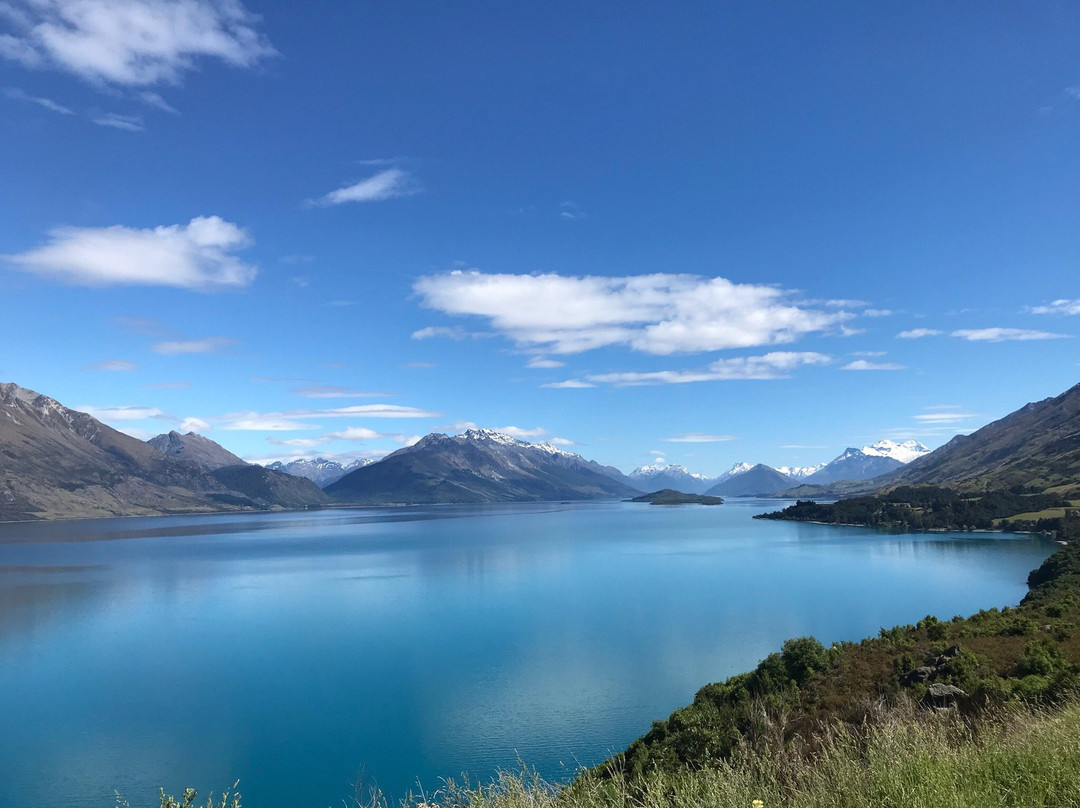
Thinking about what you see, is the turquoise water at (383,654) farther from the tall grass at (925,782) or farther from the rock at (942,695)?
the tall grass at (925,782)

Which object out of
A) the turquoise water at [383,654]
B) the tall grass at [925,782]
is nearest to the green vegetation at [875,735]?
the tall grass at [925,782]

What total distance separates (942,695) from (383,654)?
163 feet

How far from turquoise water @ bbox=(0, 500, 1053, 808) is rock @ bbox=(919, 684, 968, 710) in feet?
58.9

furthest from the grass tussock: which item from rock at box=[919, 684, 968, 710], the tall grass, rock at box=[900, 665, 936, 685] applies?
rock at box=[900, 665, 936, 685]

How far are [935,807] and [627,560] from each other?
436ft

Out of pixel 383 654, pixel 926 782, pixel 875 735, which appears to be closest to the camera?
pixel 926 782

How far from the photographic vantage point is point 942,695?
27.8 metres

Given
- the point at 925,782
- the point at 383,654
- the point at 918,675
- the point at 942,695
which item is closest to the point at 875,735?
the point at 925,782

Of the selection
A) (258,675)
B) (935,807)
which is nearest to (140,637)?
(258,675)

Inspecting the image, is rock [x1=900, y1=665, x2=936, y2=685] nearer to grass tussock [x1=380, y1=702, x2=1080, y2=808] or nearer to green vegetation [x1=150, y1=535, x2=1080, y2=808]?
green vegetation [x1=150, y1=535, x2=1080, y2=808]

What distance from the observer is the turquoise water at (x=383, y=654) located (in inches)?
1540

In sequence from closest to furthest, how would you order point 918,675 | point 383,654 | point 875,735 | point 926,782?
1. point 926,782
2. point 875,735
3. point 918,675
4. point 383,654

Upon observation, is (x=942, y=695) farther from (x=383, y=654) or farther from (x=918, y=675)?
(x=383, y=654)

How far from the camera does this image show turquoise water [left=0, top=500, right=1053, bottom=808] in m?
39.1
